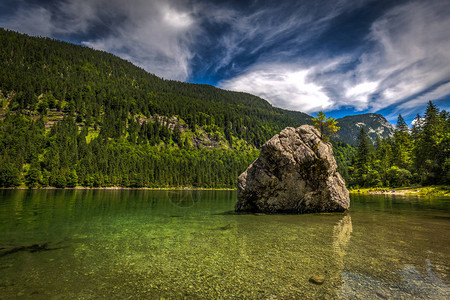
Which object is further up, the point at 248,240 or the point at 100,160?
the point at 100,160

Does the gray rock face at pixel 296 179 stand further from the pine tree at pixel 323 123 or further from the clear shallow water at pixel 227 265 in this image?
the pine tree at pixel 323 123

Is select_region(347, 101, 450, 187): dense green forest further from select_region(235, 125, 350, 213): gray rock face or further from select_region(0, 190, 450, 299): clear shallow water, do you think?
select_region(0, 190, 450, 299): clear shallow water

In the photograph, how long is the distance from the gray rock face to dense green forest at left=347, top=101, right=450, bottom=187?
1699 inches

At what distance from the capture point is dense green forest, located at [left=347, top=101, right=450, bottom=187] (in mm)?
52938

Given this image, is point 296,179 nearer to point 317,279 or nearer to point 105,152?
point 317,279

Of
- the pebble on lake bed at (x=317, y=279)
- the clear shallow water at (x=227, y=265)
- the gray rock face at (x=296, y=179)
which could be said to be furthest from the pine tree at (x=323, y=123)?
the pebble on lake bed at (x=317, y=279)

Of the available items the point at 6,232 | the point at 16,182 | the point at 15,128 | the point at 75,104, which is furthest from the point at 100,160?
the point at 6,232

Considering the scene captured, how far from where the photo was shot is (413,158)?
72188 millimetres

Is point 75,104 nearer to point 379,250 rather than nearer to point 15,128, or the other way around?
point 15,128

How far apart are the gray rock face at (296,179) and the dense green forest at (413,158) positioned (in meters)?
43.2

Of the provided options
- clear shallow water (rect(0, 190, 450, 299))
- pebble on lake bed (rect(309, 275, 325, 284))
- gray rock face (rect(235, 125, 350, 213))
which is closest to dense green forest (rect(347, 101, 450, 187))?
gray rock face (rect(235, 125, 350, 213))

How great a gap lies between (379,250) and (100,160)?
471ft

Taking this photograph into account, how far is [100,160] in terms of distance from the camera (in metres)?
128

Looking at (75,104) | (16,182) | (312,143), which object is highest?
(75,104)
